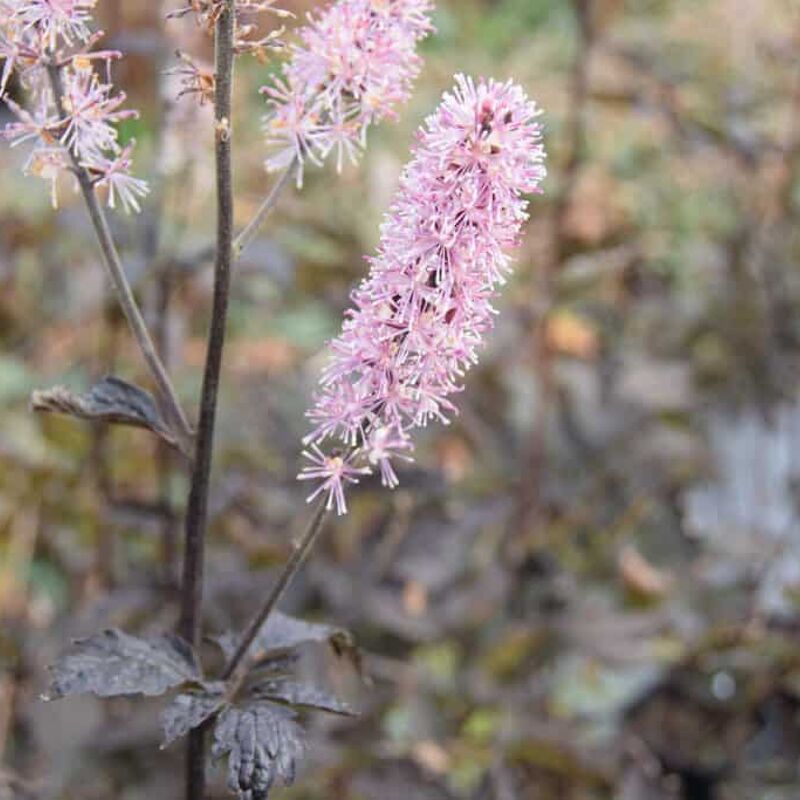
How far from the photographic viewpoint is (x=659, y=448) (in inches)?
80.7

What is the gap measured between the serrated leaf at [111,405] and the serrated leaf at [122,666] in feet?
0.46

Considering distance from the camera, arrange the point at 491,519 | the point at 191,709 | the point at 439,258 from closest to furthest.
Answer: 1. the point at 439,258
2. the point at 191,709
3. the point at 491,519

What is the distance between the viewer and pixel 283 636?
0.91 meters

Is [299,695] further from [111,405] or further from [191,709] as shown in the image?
[111,405]

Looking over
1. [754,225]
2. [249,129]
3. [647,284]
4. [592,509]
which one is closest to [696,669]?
[592,509]

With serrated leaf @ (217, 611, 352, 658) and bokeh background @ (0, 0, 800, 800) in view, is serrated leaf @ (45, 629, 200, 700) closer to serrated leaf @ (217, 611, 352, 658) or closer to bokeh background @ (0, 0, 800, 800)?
serrated leaf @ (217, 611, 352, 658)

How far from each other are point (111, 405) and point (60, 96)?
207mm

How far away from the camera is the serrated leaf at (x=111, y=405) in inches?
32.1

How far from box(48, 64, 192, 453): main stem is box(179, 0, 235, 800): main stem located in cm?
3

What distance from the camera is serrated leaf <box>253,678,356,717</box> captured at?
2.59 feet

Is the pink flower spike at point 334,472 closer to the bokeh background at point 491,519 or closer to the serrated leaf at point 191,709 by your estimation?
the serrated leaf at point 191,709

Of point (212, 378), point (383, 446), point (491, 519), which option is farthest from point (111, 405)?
point (491, 519)

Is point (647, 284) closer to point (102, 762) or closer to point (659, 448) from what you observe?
point (659, 448)

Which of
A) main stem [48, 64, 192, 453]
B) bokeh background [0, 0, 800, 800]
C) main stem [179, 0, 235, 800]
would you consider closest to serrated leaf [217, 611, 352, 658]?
main stem [179, 0, 235, 800]
